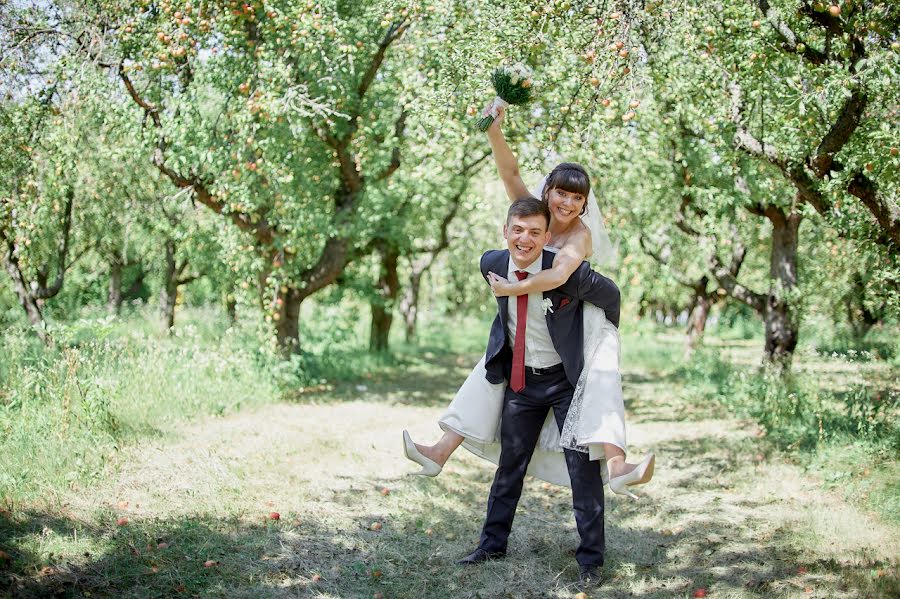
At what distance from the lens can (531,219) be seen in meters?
3.88

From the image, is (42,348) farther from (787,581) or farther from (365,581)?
(787,581)

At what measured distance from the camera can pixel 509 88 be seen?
13.7 feet

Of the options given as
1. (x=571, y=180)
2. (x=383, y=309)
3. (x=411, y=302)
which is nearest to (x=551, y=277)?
(x=571, y=180)

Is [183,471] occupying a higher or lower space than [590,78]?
lower

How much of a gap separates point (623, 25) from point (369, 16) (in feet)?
12.7

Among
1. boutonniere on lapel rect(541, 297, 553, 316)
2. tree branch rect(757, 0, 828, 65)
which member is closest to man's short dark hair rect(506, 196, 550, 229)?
boutonniere on lapel rect(541, 297, 553, 316)

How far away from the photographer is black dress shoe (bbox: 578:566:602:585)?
3.97 meters

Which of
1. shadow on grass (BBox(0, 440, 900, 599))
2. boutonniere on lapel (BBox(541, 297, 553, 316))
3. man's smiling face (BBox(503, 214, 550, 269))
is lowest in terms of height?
shadow on grass (BBox(0, 440, 900, 599))

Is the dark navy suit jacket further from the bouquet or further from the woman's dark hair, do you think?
the bouquet

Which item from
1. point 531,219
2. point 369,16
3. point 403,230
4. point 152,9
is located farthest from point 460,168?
point 531,219

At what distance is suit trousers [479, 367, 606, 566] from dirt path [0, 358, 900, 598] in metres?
0.19

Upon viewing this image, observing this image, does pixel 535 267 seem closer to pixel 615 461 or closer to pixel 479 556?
pixel 615 461

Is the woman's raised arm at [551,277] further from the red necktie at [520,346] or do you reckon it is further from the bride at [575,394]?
the red necktie at [520,346]

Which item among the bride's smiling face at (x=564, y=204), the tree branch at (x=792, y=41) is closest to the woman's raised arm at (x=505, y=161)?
the bride's smiling face at (x=564, y=204)
